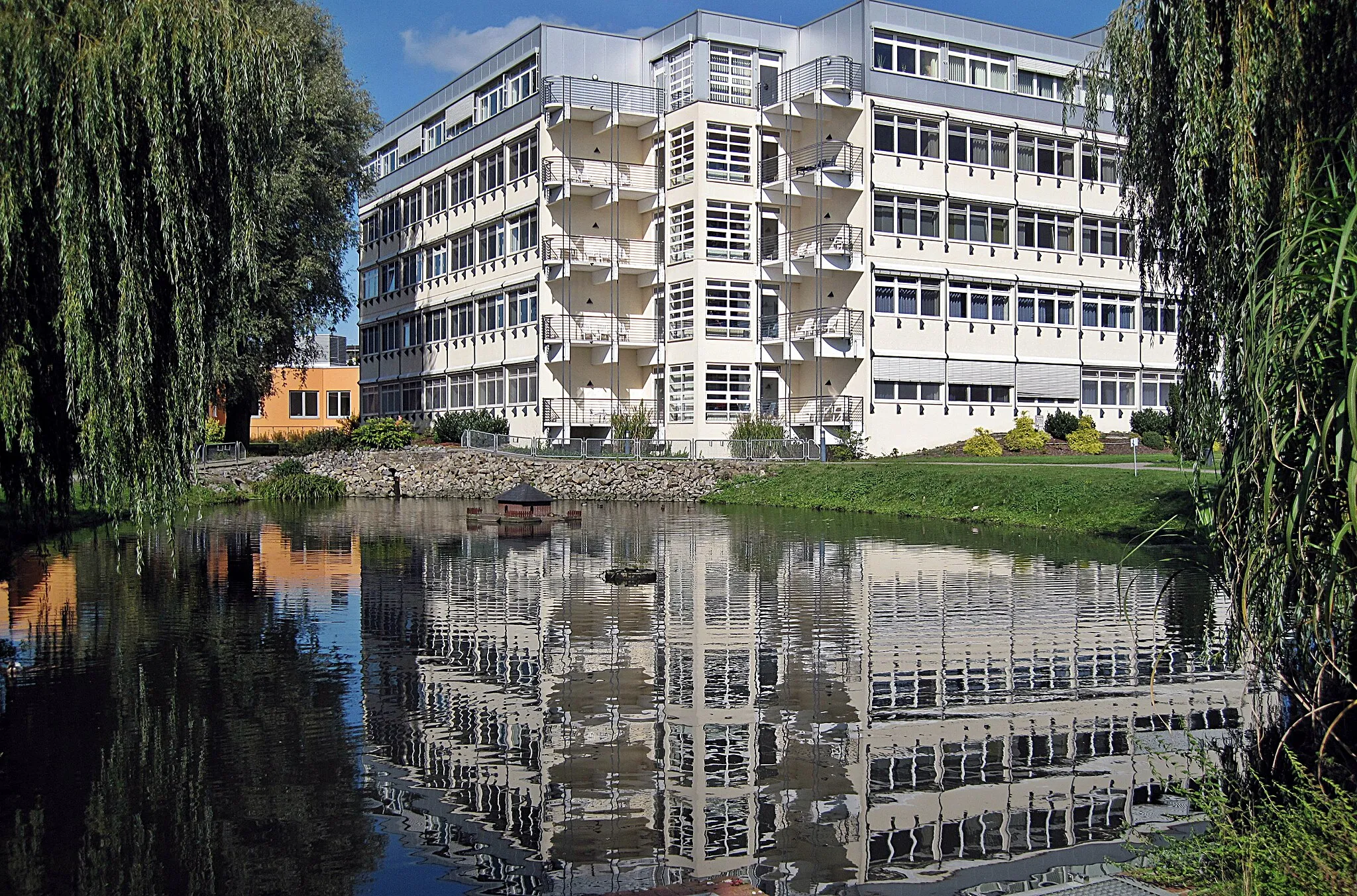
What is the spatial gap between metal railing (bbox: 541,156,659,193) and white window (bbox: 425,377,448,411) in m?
16.0

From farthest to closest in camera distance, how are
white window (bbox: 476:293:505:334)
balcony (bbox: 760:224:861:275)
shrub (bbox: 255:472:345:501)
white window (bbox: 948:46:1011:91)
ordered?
white window (bbox: 476:293:505:334) < white window (bbox: 948:46:1011:91) < balcony (bbox: 760:224:861:275) < shrub (bbox: 255:472:345:501)

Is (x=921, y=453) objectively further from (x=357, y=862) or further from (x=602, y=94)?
(x=357, y=862)

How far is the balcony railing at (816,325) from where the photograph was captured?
51.0 meters

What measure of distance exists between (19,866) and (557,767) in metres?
3.58

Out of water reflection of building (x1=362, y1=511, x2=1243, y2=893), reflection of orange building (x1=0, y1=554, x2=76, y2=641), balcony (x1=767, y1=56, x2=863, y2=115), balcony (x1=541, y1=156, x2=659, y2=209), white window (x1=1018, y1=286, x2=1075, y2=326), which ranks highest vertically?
balcony (x1=767, y1=56, x2=863, y2=115)

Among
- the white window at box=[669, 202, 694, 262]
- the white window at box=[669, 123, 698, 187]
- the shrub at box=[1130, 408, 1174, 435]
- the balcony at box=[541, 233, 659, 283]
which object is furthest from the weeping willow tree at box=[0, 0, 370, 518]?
the shrub at box=[1130, 408, 1174, 435]

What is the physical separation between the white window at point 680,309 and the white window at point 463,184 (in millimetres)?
14129

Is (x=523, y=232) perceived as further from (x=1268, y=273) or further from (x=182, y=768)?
(x=1268, y=273)

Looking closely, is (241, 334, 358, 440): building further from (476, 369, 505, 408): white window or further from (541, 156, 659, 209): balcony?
(541, 156, 659, 209): balcony

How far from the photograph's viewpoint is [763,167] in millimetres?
52656

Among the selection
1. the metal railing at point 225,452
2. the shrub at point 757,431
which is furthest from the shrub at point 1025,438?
the metal railing at point 225,452

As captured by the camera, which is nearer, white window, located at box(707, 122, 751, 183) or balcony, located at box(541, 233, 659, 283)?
white window, located at box(707, 122, 751, 183)

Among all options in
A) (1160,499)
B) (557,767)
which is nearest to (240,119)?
(557,767)

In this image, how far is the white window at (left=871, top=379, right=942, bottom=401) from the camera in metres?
51.4
